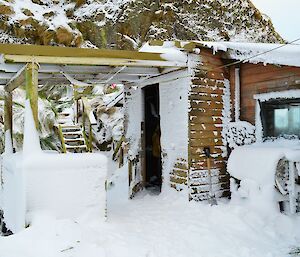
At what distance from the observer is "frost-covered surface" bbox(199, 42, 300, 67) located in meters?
6.35

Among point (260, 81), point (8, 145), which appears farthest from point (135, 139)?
point (260, 81)

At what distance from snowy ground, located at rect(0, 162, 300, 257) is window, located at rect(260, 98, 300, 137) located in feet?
5.87

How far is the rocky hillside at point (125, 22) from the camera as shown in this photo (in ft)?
57.8

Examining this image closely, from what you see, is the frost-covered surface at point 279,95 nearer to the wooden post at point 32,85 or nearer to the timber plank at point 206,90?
the timber plank at point 206,90

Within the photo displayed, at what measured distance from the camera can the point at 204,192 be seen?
25.6 feet

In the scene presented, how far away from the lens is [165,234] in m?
6.07

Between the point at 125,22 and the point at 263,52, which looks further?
the point at 125,22

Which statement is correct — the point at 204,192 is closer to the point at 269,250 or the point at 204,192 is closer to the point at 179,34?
the point at 269,250

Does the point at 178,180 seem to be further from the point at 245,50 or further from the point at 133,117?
the point at 245,50

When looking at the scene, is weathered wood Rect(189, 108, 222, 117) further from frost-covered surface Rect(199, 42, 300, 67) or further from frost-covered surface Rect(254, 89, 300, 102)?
frost-covered surface Rect(199, 42, 300, 67)

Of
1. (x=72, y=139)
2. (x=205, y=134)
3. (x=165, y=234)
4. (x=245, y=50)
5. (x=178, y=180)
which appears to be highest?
(x=245, y=50)

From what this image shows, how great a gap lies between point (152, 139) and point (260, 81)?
12.5 feet

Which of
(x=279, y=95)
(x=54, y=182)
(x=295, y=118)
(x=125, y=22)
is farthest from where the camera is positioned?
(x=125, y=22)

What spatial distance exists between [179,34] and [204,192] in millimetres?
14436
